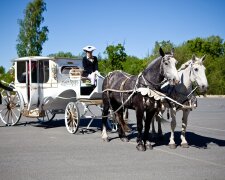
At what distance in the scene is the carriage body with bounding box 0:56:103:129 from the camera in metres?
12.1

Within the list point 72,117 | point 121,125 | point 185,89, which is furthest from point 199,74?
point 72,117

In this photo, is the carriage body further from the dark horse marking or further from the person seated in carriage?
the dark horse marking

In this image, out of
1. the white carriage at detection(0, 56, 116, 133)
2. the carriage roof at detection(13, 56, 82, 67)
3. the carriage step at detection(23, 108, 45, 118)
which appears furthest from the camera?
the carriage step at detection(23, 108, 45, 118)

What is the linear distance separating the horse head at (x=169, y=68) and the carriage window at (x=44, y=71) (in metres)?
5.52

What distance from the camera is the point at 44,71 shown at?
42.6ft

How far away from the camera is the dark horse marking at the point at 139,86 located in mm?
8570

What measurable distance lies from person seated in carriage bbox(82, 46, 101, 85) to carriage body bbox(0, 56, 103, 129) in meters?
0.20

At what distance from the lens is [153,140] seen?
10.8 meters

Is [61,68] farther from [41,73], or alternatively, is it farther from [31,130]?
[31,130]

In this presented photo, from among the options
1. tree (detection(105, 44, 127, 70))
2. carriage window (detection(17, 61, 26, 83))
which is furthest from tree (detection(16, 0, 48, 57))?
carriage window (detection(17, 61, 26, 83))

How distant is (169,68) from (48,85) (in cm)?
572

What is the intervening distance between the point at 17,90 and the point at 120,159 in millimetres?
7021

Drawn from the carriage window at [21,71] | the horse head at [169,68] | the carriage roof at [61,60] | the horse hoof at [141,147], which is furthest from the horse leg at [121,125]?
the carriage window at [21,71]

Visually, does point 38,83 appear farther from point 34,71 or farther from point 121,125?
point 121,125
